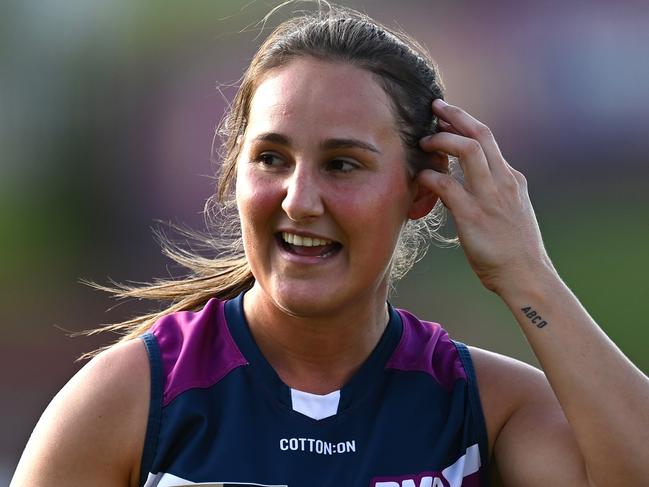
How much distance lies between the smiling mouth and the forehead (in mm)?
236

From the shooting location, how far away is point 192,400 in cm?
232

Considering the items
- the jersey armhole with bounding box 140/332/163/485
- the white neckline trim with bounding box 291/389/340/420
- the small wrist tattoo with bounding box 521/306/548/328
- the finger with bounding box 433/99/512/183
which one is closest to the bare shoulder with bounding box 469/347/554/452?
the small wrist tattoo with bounding box 521/306/548/328

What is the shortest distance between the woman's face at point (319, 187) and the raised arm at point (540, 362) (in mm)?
199

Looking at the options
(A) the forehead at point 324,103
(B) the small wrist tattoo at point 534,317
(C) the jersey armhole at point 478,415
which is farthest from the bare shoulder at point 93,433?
(B) the small wrist tattoo at point 534,317

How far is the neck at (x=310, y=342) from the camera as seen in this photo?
2.49 m

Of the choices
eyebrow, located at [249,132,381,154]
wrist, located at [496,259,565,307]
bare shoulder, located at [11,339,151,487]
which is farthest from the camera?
wrist, located at [496,259,565,307]

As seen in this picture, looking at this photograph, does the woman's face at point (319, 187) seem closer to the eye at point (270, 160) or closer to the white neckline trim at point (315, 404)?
the eye at point (270, 160)

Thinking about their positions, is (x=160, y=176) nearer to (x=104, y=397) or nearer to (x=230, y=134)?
(x=230, y=134)

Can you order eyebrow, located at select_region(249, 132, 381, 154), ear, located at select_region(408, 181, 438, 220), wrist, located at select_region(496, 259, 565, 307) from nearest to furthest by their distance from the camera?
eyebrow, located at select_region(249, 132, 381, 154) < wrist, located at select_region(496, 259, 565, 307) < ear, located at select_region(408, 181, 438, 220)

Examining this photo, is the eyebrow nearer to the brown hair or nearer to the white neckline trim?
the brown hair

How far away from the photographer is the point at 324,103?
92.3 inches

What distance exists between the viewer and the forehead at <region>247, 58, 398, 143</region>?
233 centimetres

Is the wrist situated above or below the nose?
below

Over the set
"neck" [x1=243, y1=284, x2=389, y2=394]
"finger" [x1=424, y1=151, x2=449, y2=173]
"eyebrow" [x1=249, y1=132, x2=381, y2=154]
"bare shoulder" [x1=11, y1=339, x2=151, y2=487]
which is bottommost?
"bare shoulder" [x1=11, y1=339, x2=151, y2=487]
